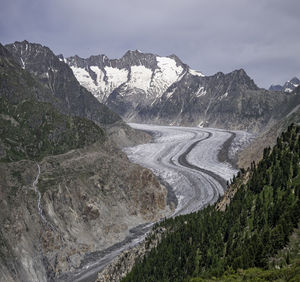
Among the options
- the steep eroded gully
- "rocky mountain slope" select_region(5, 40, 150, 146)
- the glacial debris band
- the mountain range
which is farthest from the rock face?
"rocky mountain slope" select_region(5, 40, 150, 146)

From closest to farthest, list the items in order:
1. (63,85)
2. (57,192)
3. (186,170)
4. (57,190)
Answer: (57,192), (57,190), (186,170), (63,85)

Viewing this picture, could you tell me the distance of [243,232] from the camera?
→ 30.2 meters

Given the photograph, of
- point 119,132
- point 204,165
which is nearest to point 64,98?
point 119,132

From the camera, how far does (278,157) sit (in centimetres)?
3853

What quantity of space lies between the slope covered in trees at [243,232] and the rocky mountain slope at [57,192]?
17635mm

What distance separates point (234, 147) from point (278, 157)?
3413 inches

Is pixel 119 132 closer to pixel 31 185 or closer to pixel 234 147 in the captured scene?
pixel 234 147

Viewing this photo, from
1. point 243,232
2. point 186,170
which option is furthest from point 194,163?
point 243,232

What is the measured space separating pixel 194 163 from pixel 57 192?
55129mm

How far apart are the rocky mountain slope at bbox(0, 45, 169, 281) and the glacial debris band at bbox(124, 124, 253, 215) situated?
9710 mm

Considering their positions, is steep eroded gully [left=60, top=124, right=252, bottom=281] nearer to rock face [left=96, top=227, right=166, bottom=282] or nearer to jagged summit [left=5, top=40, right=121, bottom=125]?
rock face [left=96, top=227, right=166, bottom=282]

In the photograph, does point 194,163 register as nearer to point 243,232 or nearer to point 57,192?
point 57,192

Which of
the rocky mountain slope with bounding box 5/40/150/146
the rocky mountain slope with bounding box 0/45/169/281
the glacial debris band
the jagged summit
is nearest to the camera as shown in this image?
the rocky mountain slope with bounding box 0/45/169/281

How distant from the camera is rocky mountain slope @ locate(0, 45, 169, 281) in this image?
45719 mm
